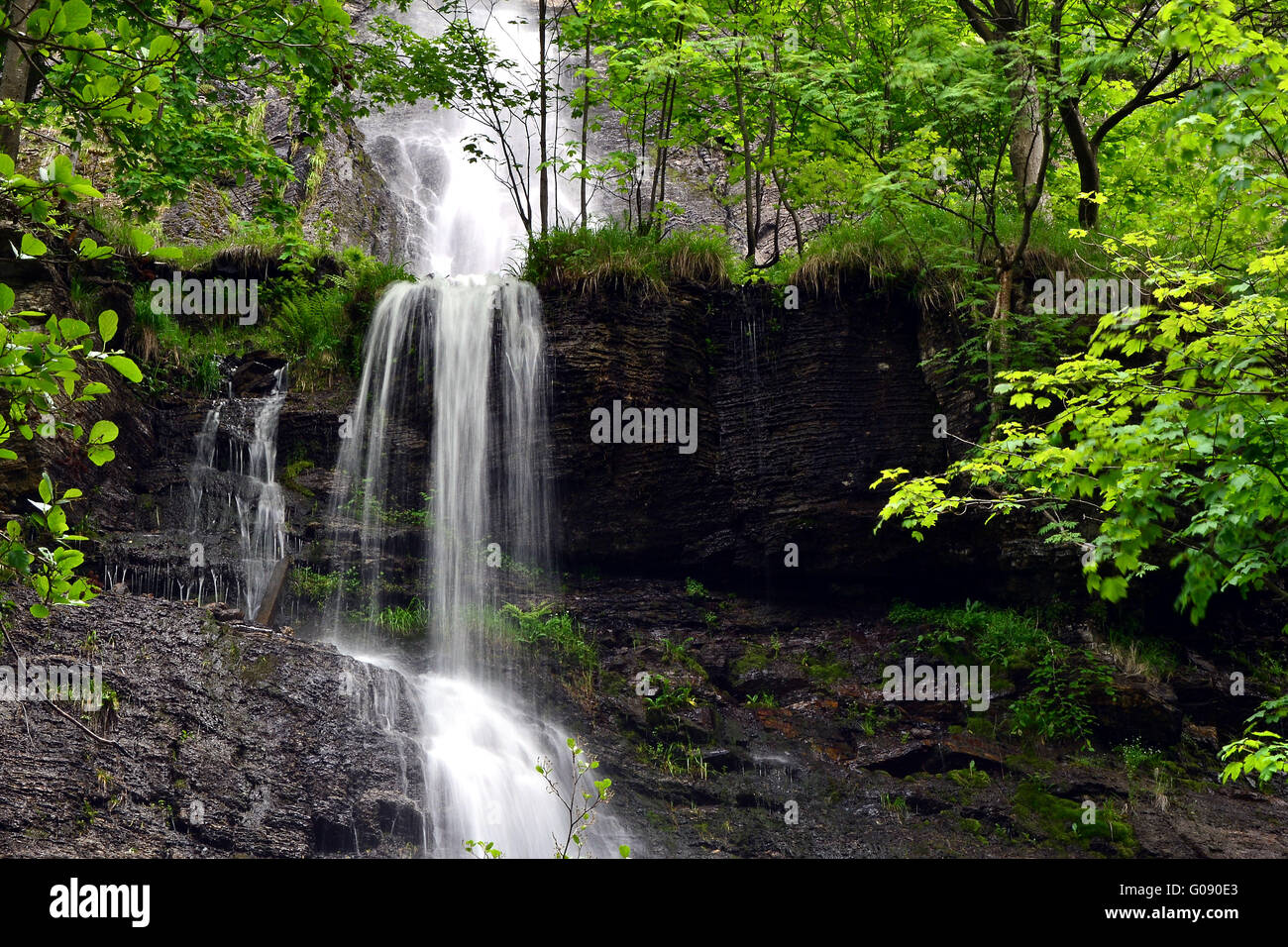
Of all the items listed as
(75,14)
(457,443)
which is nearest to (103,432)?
(75,14)

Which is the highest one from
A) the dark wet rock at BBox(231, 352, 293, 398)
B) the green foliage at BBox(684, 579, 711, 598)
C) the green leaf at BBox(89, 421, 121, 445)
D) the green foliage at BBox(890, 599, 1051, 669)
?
the dark wet rock at BBox(231, 352, 293, 398)

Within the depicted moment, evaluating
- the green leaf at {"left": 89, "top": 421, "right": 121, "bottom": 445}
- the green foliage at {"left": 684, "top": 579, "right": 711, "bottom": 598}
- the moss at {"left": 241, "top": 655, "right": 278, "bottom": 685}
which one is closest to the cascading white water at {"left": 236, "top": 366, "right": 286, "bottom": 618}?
the moss at {"left": 241, "top": 655, "right": 278, "bottom": 685}

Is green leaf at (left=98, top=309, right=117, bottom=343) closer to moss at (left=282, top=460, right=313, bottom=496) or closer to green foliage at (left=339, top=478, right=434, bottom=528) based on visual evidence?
green foliage at (left=339, top=478, right=434, bottom=528)

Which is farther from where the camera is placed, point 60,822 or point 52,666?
point 52,666

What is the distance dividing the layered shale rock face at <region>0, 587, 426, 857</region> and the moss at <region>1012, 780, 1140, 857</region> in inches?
229

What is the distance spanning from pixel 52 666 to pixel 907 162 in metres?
9.34

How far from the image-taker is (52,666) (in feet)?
26.2

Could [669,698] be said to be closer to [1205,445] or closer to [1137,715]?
[1137,715]

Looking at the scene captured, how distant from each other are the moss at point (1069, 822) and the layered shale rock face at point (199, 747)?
583 cm

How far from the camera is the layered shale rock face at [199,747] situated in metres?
7.11

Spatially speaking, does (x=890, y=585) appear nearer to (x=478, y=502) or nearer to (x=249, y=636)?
(x=478, y=502)

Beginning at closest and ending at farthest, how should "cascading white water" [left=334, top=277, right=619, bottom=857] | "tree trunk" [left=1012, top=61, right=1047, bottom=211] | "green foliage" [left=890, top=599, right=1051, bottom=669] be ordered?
→ "tree trunk" [left=1012, top=61, right=1047, bottom=211]
"green foliage" [left=890, top=599, right=1051, bottom=669]
"cascading white water" [left=334, top=277, right=619, bottom=857]

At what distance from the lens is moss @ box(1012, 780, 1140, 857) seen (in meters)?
9.31
